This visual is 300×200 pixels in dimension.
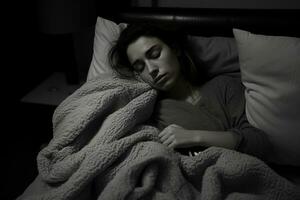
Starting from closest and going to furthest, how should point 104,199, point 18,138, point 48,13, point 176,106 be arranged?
1. point 104,199
2. point 176,106
3. point 48,13
4. point 18,138

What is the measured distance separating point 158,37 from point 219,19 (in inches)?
13.2

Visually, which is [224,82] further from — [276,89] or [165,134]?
[165,134]

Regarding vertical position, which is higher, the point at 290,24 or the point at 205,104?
the point at 290,24

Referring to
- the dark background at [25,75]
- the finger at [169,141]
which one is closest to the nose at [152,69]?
the finger at [169,141]

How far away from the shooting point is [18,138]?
1715 mm

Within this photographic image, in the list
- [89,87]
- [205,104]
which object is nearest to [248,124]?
[205,104]

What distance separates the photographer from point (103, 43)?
1273 mm

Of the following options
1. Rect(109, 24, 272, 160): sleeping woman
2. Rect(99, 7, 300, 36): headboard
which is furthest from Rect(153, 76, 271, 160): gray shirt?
Rect(99, 7, 300, 36): headboard

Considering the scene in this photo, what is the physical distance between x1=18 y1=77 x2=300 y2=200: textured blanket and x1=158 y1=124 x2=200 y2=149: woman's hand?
0.03 metres

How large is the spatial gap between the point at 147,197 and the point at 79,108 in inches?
13.3

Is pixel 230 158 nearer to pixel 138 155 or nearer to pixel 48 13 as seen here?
pixel 138 155

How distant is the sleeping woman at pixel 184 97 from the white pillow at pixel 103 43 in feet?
0.23

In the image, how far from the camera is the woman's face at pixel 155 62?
104 centimetres

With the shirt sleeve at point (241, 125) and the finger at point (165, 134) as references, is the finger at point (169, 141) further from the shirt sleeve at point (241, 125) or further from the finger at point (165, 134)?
the shirt sleeve at point (241, 125)
